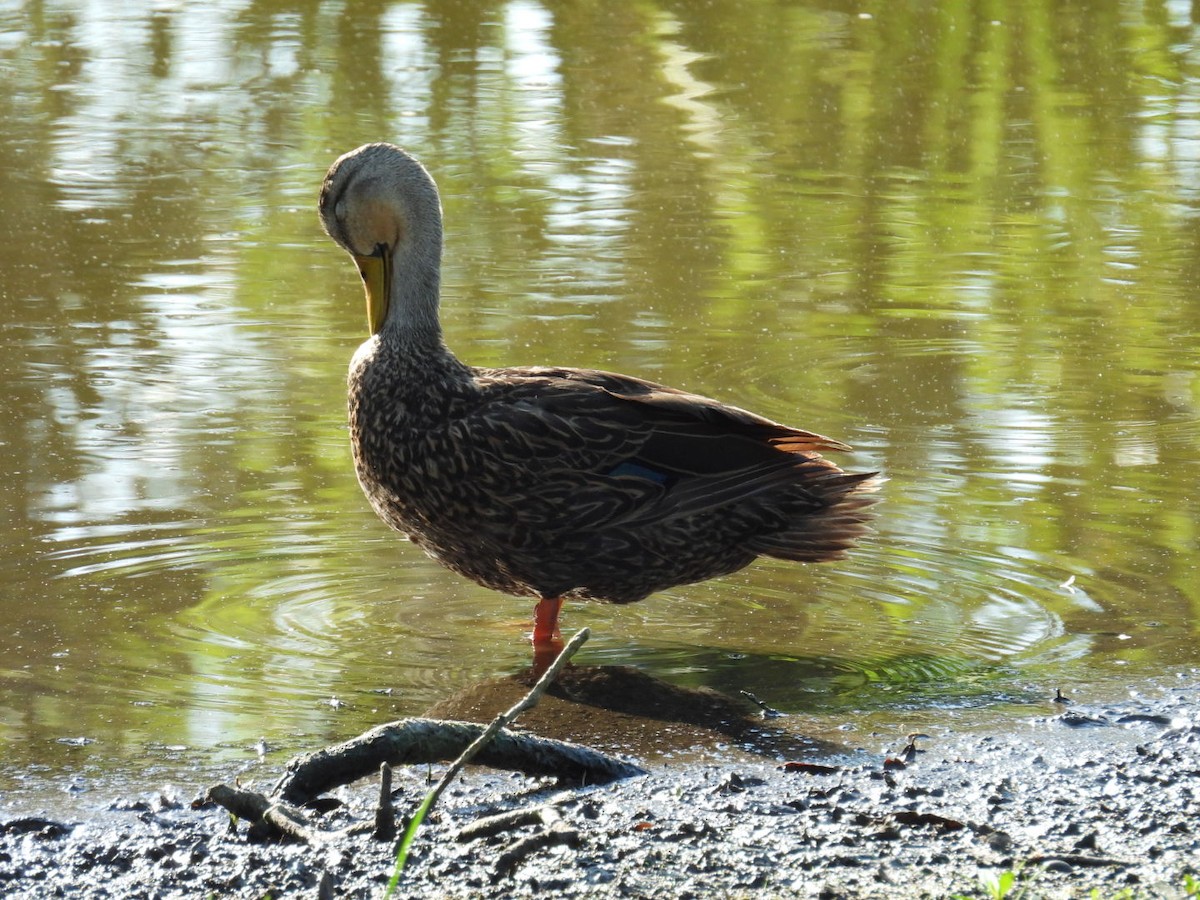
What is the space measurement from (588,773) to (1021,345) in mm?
4820

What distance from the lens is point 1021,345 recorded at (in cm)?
853

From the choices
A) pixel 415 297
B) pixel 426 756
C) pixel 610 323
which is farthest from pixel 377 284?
pixel 610 323

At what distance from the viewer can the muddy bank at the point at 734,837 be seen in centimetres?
364

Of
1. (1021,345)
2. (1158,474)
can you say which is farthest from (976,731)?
(1021,345)

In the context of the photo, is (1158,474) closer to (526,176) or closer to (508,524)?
(508,524)

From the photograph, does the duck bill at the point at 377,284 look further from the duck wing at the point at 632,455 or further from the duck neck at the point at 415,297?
the duck wing at the point at 632,455

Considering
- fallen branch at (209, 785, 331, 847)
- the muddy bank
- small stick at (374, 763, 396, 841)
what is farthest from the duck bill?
small stick at (374, 763, 396, 841)

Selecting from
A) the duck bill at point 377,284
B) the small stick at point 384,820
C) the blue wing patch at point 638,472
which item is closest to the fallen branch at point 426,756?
the small stick at point 384,820

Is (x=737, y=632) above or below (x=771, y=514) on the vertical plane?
below

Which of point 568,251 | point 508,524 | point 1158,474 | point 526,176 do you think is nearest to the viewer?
point 508,524

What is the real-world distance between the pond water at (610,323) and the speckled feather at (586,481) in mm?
246

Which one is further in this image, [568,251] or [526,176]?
[526,176]

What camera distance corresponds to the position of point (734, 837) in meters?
3.88

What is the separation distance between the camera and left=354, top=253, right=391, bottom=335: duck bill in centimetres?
609
